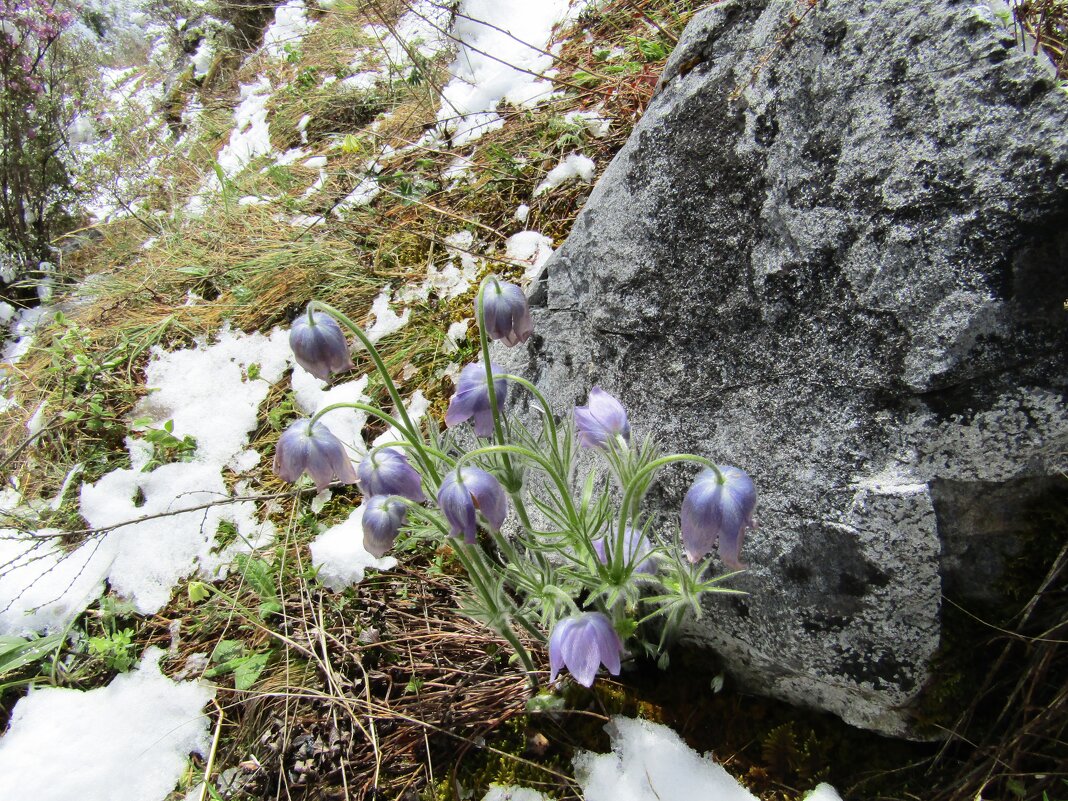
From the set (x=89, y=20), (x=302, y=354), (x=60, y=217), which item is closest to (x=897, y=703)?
(x=302, y=354)

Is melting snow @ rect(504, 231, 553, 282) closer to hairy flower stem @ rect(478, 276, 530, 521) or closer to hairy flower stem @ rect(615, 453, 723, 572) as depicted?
hairy flower stem @ rect(478, 276, 530, 521)

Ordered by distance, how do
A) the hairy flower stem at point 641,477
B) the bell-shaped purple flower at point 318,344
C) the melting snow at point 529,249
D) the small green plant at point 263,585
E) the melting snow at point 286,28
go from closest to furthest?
1. the hairy flower stem at point 641,477
2. the bell-shaped purple flower at point 318,344
3. the small green plant at point 263,585
4. the melting snow at point 529,249
5. the melting snow at point 286,28

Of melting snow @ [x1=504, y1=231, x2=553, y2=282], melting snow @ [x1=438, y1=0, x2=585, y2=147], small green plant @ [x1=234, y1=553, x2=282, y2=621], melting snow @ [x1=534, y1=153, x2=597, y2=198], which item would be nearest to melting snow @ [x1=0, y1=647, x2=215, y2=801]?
small green plant @ [x1=234, y1=553, x2=282, y2=621]

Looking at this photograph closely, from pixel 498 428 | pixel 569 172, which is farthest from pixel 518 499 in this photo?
pixel 569 172

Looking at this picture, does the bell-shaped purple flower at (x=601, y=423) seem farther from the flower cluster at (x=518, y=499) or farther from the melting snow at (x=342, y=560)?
the melting snow at (x=342, y=560)

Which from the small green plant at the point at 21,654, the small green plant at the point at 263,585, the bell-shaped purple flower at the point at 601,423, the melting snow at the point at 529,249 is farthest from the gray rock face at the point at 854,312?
the small green plant at the point at 21,654

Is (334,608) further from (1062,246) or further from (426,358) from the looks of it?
(1062,246)

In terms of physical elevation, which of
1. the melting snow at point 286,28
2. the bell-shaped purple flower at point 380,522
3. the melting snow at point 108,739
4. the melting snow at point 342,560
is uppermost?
the melting snow at point 286,28
